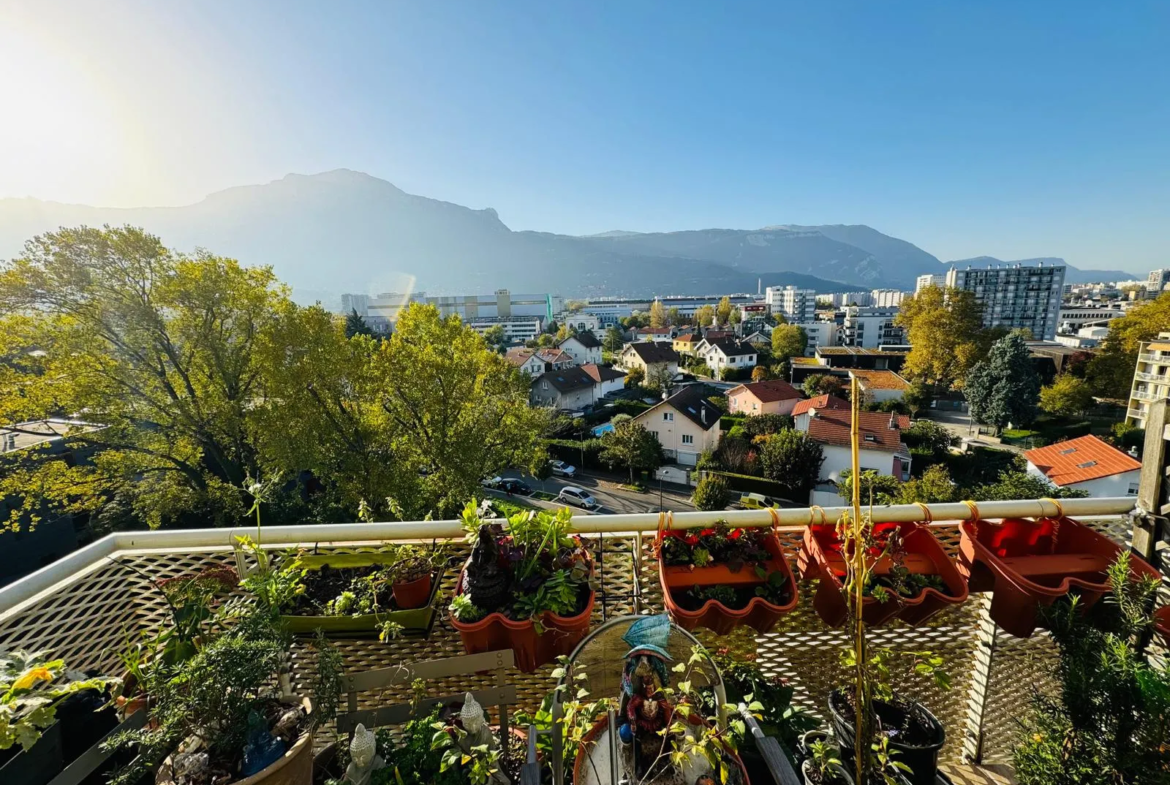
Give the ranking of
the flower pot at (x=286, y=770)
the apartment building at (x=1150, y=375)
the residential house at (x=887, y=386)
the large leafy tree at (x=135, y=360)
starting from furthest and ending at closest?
the residential house at (x=887, y=386) → the apartment building at (x=1150, y=375) → the large leafy tree at (x=135, y=360) → the flower pot at (x=286, y=770)

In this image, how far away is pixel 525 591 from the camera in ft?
4.66

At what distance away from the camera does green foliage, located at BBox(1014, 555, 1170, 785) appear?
1261mm

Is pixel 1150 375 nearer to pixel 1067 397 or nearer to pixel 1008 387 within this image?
pixel 1067 397

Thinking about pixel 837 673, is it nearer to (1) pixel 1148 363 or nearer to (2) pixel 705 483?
(2) pixel 705 483

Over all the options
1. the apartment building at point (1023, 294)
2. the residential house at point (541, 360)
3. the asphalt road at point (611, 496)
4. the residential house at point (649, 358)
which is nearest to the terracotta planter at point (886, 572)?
the asphalt road at point (611, 496)

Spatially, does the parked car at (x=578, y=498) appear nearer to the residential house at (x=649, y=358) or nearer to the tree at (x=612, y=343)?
the residential house at (x=649, y=358)

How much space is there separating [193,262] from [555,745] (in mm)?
8746

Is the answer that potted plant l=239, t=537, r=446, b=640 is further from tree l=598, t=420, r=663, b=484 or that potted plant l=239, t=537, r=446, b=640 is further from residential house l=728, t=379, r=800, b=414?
residential house l=728, t=379, r=800, b=414

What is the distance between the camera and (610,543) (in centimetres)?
179

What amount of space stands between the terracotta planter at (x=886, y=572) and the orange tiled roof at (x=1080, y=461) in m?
15.2

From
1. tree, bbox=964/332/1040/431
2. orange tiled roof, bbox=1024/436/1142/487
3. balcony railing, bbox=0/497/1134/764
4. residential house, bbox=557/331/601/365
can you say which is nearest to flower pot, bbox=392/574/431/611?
balcony railing, bbox=0/497/1134/764

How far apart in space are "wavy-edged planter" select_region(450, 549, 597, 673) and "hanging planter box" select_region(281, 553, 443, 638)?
15cm

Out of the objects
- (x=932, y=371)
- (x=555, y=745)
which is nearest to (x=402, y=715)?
(x=555, y=745)

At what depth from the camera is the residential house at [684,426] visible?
58.8 feet
